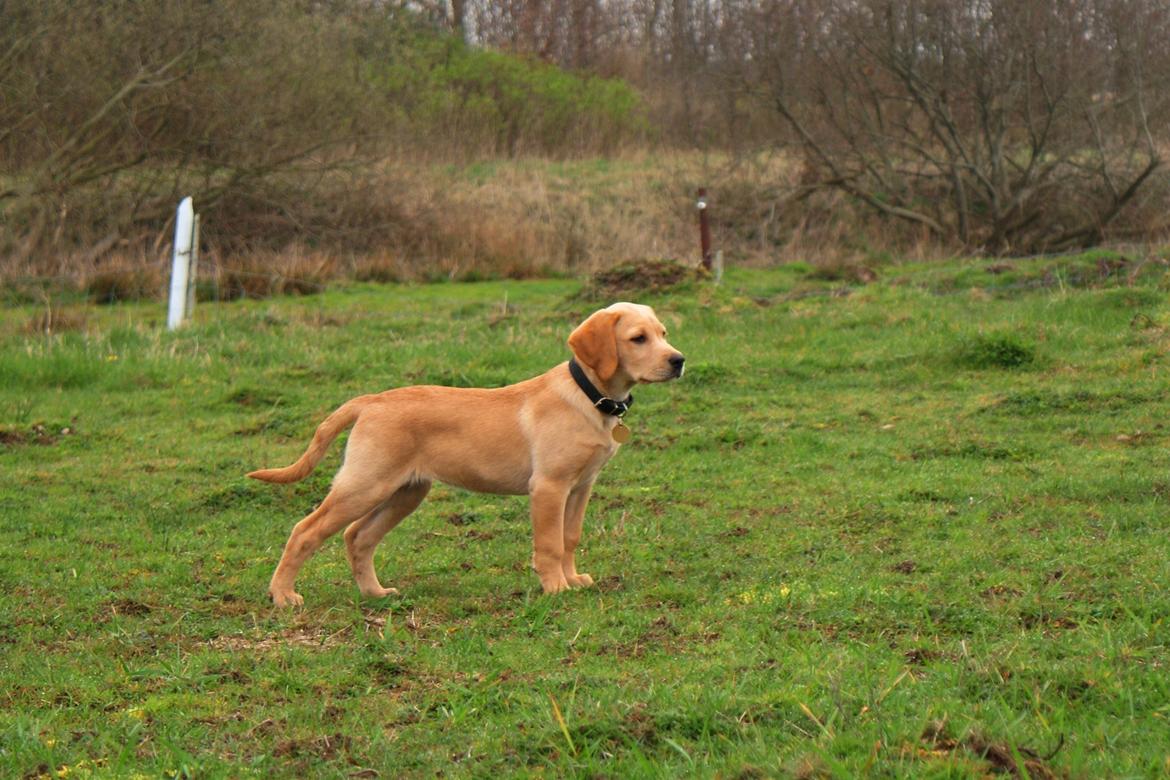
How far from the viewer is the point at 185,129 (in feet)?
72.6

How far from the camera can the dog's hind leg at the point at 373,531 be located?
22.8ft

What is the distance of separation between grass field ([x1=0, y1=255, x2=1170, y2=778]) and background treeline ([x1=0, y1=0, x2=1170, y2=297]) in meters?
7.00

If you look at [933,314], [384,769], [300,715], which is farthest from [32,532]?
[933,314]

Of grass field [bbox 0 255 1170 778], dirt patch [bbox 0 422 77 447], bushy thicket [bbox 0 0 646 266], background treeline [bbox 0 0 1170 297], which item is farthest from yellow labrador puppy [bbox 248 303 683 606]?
bushy thicket [bbox 0 0 646 266]

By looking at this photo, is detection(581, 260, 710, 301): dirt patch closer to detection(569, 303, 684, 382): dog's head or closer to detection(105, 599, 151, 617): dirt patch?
detection(569, 303, 684, 382): dog's head

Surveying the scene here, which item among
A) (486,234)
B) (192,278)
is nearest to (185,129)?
(486,234)

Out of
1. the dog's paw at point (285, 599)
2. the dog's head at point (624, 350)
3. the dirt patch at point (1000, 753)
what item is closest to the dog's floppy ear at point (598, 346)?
the dog's head at point (624, 350)

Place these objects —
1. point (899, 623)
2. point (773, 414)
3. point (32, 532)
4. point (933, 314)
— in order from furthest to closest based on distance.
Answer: point (933, 314) → point (773, 414) → point (32, 532) → point (899, 623)

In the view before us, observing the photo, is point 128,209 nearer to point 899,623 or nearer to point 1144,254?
point 1144,254

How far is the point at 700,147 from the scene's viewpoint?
3016 centimetres

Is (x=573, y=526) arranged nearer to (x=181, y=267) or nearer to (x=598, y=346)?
(x=598, y=346)

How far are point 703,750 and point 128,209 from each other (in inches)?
759

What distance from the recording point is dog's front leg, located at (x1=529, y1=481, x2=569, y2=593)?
6.71 m

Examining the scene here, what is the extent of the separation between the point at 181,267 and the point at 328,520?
10.3 metres
